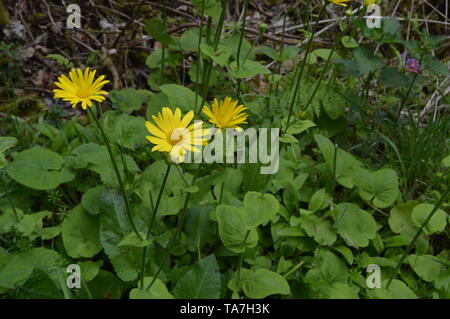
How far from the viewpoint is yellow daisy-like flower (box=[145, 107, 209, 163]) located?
1.03 m

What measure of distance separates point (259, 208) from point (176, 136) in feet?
1.86

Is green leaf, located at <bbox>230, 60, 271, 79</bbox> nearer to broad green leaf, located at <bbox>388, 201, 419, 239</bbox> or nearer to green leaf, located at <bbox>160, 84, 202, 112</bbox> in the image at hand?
green leaf, located at <bbox>160, 84, 202, 112</bbox>

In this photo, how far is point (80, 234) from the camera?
1.62 m

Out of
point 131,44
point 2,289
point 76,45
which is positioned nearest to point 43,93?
point 76,45

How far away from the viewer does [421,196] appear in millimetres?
1879

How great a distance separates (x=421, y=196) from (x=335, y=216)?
46 cm

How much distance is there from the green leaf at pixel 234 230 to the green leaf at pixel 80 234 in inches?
18.7

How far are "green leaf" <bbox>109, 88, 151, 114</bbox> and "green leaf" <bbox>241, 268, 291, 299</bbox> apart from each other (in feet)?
3.50

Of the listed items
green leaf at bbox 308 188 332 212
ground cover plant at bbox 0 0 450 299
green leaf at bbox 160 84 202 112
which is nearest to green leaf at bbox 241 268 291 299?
ground cover plant at bbox 0 0 450 299

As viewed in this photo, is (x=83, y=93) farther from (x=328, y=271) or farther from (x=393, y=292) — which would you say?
(x=393, y=292)

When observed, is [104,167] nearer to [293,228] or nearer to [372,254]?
[293,228]

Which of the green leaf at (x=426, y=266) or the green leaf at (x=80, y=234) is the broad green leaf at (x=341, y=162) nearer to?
the green leaf at (x=426, y=266)

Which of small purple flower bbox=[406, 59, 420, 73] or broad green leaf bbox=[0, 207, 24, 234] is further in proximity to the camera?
small purple flower bbox=[406, 59, 420, 73]
